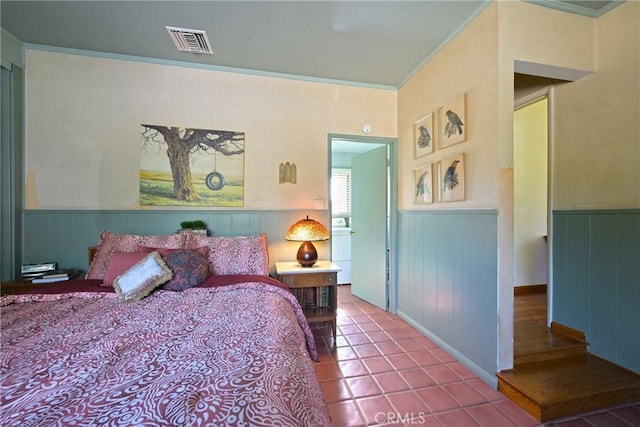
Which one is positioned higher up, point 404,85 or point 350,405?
point 404,85

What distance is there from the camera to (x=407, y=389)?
6.11 feet

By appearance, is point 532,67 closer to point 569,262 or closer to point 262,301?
point 569,262

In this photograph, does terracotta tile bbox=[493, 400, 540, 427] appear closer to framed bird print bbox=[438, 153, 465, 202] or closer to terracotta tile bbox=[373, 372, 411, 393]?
terracotta tile bbox=[373, 372, 411, 393]

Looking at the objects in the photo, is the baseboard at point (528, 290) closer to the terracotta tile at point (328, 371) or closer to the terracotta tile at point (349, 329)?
the terracotta tile at point (349, 329)

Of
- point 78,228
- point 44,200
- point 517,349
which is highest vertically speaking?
point 44,200

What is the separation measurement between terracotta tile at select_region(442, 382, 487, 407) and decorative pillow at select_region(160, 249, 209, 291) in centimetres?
189

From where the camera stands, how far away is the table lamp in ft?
8.61

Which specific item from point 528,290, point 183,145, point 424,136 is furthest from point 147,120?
point 528,290

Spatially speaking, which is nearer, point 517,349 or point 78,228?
point 517,349

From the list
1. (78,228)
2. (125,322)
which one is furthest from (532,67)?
(78,228)

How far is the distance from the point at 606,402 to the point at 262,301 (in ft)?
7.33

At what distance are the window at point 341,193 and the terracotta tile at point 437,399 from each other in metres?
3.33

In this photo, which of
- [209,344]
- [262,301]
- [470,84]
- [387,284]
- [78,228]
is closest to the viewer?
[209,344]

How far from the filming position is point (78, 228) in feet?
8.48
